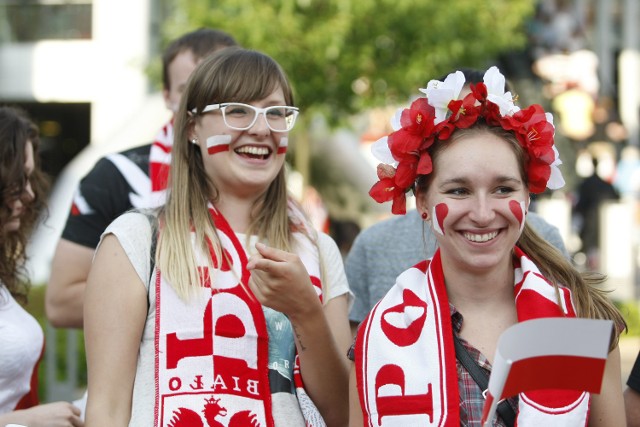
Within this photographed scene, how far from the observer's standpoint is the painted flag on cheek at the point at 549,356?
2666 millimetres

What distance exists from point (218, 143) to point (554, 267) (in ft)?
3.78

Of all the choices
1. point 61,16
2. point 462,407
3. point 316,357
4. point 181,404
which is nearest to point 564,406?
point 462,407

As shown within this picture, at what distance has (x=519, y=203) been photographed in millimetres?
3209

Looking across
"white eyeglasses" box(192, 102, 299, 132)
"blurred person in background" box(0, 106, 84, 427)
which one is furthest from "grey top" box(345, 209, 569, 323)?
"blurred person in background" box(0, 106, 84, 427)

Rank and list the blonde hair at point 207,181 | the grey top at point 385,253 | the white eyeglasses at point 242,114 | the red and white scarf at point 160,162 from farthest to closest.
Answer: the red and white scarf at point 160,162 → the grey top at point 385,253 → the white eyeglasses at point 242,114 → the blonde hair at point 207,181

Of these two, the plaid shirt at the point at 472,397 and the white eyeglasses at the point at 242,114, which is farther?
the white eyeglasses at the point at 242,114

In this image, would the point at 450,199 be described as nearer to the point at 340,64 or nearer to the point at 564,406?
the point at 564,406

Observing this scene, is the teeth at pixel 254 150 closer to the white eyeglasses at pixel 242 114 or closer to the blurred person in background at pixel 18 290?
the white eyeglasses at pixel 242 114

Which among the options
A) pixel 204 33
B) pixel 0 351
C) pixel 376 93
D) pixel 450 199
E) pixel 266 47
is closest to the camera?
pixel 450 199

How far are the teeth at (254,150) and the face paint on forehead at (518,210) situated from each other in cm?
90

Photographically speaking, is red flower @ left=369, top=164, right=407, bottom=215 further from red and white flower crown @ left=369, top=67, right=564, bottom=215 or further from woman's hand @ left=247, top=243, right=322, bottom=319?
woman's hand @ left=247, top=243, right=322, bottom=319

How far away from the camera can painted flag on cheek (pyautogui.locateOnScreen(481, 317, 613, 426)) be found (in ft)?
8.75

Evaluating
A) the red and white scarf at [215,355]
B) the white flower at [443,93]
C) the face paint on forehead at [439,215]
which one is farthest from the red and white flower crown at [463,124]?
the red and white scarf at [215,355]

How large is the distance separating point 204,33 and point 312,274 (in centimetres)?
170
